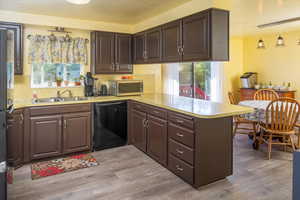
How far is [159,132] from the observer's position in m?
3.14

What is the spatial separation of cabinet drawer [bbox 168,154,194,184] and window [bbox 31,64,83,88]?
248 cm

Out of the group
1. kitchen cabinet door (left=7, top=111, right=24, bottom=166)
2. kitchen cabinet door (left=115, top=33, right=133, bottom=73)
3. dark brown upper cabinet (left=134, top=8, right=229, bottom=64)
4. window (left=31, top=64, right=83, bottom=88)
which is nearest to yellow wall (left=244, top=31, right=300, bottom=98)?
dark brown upper cabinet (left=134, top=8, right=229, bottom=64)

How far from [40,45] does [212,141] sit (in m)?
3.29

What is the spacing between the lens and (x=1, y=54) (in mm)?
1740

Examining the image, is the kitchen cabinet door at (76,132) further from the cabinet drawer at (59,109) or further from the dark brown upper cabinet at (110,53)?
the dark brown upper cabinet at (110,53)

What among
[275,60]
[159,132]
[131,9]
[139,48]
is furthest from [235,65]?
[159,132]

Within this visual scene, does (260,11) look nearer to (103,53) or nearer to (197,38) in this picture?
(197,38)

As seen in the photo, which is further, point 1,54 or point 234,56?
point 234,56

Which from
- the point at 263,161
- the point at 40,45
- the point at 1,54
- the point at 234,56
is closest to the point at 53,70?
the point at 40,45

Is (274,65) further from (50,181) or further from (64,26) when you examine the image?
(50,181)

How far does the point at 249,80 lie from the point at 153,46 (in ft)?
12.7

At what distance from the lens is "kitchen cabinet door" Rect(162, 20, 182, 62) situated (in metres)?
3.15

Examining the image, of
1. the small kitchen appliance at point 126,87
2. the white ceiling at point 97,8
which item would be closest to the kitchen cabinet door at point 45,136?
the small kitchen appliance at point 126,87

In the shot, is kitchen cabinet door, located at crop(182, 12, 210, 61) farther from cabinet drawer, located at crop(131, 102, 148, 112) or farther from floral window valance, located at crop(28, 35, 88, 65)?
floral window valance, located at crop(28, 35, 88, 65)
